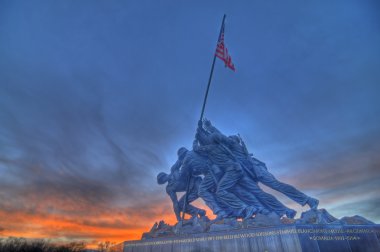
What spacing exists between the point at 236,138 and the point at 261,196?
4387mm

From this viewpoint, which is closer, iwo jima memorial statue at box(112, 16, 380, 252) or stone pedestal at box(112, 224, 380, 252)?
stone pedestal at box(112, 224, 380, 252)

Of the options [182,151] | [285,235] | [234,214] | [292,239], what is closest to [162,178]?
[182,151]

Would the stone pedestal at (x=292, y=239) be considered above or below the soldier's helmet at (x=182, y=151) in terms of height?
below

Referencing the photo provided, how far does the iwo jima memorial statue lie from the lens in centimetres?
1088

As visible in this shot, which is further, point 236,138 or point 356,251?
point 236,138

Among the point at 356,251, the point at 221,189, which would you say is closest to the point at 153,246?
the point at 221,189

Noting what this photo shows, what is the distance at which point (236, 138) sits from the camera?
18031 mm

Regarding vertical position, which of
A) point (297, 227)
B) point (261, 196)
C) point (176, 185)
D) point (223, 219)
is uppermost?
point (176, 185)

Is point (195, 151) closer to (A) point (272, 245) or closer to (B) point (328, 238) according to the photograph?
(A) point (272, 245)

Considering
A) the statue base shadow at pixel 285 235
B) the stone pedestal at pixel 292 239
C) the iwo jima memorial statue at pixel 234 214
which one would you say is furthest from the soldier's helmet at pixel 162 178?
the stone pedestal at pixel 292 239

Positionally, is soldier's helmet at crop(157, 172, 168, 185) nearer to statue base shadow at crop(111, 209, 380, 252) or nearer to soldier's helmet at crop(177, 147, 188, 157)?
soldier's helmet at crop(177, 147, 188, 157)

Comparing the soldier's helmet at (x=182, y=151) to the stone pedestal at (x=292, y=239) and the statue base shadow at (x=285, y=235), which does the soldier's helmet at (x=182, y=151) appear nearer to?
the statue base shadow at (x=285, y=235)

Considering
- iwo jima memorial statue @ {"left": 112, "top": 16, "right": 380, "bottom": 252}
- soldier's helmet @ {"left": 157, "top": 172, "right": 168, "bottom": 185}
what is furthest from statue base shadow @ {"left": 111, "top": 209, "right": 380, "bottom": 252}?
soldier's helmet @ {"left": 157, "top": 172, "right": 168, "bottom": 185}

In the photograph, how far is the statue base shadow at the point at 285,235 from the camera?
33.8ft
